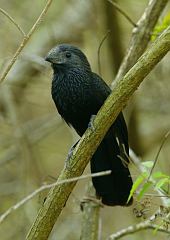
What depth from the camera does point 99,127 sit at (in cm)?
294

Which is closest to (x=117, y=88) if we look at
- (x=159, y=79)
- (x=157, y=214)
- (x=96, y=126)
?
(x=96, y=126)

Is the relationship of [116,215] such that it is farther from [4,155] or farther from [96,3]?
[96,3]

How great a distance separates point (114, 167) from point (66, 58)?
0.77 metres

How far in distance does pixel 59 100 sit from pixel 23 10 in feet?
8.78

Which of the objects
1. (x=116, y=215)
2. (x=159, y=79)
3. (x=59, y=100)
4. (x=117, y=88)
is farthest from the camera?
(x=116, y=215)

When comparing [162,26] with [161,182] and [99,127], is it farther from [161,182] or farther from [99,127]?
[161,182]

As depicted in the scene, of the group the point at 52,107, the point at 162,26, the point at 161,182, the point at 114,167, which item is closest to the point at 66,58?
the point at 162,26

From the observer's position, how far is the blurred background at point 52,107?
216 inches

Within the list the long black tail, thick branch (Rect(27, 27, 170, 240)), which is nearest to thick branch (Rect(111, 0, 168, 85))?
the long black tail

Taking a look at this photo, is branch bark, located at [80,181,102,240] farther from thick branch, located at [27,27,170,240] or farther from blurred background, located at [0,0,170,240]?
blurred background, located at [0,0,170,240]

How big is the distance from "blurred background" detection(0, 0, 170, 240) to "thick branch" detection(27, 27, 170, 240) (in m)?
2.05

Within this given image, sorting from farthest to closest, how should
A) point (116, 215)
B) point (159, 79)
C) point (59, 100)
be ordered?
point (116, 215) → point (159, 79) → point (59, 100)

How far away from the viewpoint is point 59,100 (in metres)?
3.91

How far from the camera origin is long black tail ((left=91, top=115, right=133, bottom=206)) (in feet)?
12.3
